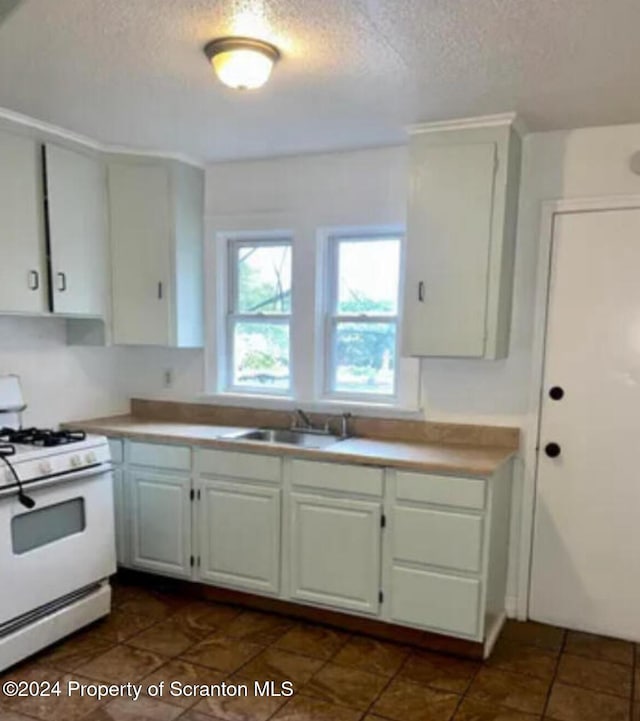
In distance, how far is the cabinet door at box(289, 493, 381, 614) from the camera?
2.77 meters

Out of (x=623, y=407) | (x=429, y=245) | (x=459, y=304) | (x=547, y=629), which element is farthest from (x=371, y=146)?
(x=547, y=629)

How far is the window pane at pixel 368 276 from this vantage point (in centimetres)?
330

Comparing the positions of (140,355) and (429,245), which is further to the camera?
(140,355)

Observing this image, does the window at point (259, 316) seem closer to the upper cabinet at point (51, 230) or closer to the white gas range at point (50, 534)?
the upper cabinet at point (51, 230)

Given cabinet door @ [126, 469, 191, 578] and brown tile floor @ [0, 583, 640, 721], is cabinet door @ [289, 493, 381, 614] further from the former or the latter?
cabinet door @ [126, 469, 191, 578]

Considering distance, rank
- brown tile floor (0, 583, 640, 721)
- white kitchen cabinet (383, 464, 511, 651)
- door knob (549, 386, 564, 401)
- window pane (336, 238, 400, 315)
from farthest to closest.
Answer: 1. window pane (336, 238, 400, 315)
2. door knob (549, 386, 564, 401)
3. white kitchen cabinet (383, 464, 511, 651)
4. brown tile floor (0, 583, 640, 721)

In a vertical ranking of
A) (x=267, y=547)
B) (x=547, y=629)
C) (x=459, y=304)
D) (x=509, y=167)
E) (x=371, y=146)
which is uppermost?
(x=371, y=146)

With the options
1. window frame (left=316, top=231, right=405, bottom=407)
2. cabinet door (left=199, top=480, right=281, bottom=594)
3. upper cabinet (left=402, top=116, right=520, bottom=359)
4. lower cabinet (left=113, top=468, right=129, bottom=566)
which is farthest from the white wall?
upper cabinet (left=402, top=116, right=520, bottom=359)

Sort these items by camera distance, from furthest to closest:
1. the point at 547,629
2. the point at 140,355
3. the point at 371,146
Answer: the point at 140,355 < the point at 371,146 < the point at 547,629

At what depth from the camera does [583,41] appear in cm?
195

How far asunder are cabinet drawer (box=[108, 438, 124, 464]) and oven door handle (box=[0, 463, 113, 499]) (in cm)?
37

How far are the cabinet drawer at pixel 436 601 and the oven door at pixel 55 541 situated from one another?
141cm

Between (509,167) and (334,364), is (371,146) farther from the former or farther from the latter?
(334,364)

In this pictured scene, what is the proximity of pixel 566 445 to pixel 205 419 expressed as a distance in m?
2.04
